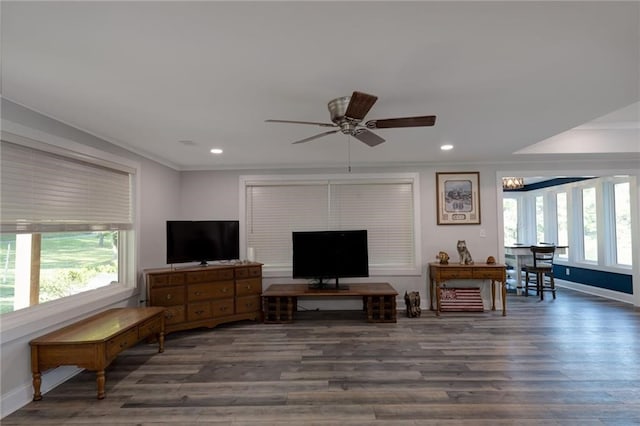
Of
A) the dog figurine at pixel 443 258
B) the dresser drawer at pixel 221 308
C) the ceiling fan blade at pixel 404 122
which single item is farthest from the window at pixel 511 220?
the ceiling fan blade at pixel 404 122

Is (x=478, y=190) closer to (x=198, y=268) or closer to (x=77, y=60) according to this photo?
(x=198, y=268)

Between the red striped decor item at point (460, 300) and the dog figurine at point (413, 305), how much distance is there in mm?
506

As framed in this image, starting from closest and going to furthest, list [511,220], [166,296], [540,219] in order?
1. [166,296]
2. [540,219]
3. [511,220]

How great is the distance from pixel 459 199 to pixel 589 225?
11.4 feet

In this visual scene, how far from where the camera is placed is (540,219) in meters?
8.20

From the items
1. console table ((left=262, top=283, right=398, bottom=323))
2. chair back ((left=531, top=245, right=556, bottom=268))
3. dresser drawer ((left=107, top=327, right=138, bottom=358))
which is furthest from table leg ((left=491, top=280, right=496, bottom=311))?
dresser drawer ((left=107, top=327, right=138, bottom=358))

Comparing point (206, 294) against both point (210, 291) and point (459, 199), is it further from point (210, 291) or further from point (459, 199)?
point (459, 199)

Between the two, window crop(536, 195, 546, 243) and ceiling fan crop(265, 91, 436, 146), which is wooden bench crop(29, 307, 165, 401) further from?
window crop(536, 195, 546, 243)

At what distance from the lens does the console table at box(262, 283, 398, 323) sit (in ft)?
15.2

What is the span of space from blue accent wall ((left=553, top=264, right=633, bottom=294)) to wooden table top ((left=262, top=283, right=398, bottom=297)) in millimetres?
4291

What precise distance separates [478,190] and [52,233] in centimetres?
558

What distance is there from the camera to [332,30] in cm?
167

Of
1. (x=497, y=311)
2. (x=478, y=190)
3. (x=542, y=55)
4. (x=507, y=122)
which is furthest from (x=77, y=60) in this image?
(x=497, y=311)

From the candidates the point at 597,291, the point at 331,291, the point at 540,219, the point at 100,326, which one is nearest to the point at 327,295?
the point at 331,291
